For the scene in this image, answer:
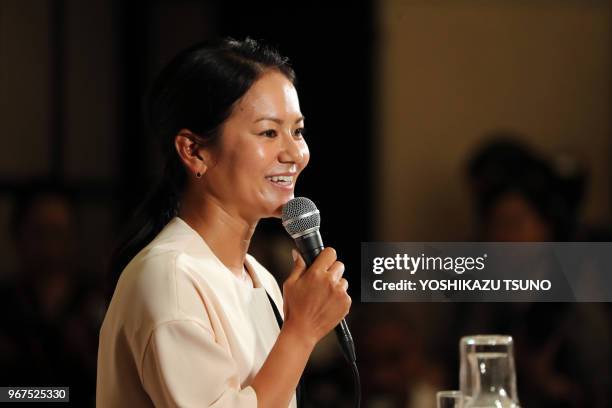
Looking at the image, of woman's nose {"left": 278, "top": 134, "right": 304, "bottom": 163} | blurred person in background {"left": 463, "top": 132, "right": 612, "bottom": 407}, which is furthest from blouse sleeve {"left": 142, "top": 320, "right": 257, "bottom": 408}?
blurred person in background {"left": 463, "top": 132, "right": 612, "bottom": 407}

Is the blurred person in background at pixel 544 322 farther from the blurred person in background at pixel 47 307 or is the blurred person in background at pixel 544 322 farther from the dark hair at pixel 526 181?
the blurred person in background at pixel 47 307

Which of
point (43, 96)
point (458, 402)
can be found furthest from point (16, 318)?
point (458, 402)

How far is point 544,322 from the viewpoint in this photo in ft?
5.77

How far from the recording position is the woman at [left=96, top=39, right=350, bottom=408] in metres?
1.06

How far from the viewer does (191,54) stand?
1186 millimetres

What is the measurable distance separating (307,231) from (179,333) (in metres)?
0.18

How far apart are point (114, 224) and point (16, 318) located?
0.27 m

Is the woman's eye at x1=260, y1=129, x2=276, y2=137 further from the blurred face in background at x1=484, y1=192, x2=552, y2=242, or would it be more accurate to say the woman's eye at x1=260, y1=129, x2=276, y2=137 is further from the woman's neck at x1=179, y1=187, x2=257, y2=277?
the blurred face in background at x1=484, y1=192, x2=552, y2=242

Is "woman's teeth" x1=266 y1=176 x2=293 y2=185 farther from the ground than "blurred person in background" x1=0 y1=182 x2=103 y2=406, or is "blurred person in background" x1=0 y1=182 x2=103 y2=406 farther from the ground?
"woman's teeth" x1=266 y1=176 x2=293 y2=185

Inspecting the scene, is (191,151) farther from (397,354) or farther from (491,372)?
(397,354)
